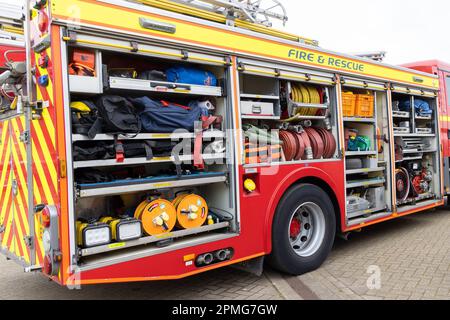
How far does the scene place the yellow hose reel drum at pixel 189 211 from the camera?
3.60 m

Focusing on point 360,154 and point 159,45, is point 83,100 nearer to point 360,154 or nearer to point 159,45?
point 159,45

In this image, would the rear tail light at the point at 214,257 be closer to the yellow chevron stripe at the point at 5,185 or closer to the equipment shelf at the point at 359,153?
the yellow chevron stripe at the point at 5,185

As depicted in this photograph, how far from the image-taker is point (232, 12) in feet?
15.1

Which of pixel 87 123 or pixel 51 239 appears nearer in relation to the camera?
pixel 51 239

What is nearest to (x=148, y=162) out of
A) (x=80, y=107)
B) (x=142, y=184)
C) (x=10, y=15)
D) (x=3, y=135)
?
(x=142, y=184)

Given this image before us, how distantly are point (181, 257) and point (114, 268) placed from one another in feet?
1.98

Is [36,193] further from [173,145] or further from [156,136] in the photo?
[173,145]

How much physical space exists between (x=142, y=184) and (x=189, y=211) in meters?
0.56

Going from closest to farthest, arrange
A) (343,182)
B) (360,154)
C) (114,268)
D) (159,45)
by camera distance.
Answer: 1. (114,268)
2. (159,45)
3. (343,182)
4. (360,154)

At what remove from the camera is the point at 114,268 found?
10.1ft

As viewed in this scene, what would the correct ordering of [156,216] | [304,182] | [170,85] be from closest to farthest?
[156,216], [170,85], [304,182]

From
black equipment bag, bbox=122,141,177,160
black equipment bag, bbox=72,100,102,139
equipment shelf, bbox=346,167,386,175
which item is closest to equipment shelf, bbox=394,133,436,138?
equipment shelf, bbox=346,167,386,175

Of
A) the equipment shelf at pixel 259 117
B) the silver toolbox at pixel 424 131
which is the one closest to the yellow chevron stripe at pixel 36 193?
the equipment shelf at pixel 259 117

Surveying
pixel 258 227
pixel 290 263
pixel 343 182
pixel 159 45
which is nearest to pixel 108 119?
pixel 159 45
